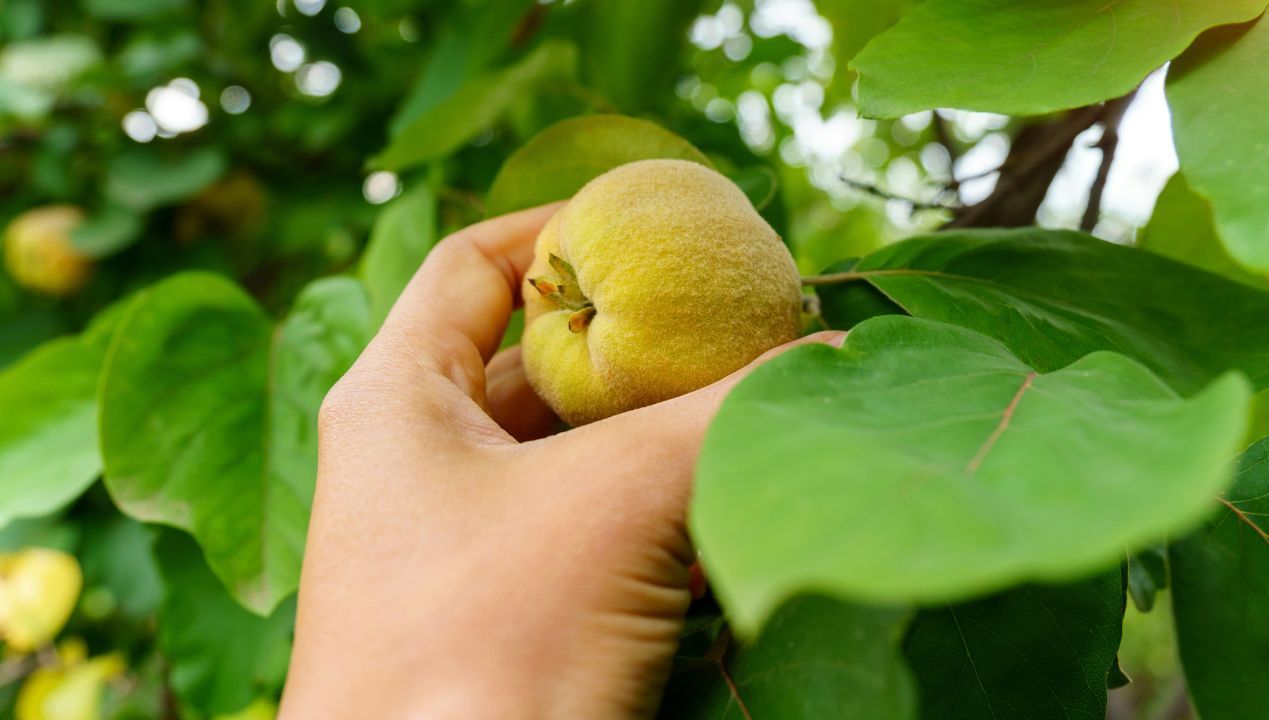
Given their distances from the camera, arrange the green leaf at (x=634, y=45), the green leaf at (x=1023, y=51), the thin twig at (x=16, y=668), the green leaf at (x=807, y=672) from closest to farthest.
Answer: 1. the green leaf at (x=807, y=672)
2. the green leaf at (x=1023, y=51)
3. the green leaf at (x=634, y=45)
4. the thin twig at (x=16, y=668)

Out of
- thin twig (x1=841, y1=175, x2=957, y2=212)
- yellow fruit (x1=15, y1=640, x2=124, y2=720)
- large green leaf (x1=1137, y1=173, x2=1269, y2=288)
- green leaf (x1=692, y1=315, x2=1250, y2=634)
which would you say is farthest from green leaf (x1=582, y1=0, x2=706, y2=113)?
yellow fruit (x1=15, y1=640, x2=124, y2=720)

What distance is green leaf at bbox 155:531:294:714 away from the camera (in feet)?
3.29

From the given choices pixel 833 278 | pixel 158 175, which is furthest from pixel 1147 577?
pixel 158 175

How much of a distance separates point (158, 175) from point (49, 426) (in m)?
0.63

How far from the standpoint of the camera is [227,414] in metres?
0.95

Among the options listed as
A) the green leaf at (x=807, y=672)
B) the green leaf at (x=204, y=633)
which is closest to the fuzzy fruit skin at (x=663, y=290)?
the green leaf at (x=807, y=672)

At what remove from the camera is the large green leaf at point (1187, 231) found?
0.86 metres

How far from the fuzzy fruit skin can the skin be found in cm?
8

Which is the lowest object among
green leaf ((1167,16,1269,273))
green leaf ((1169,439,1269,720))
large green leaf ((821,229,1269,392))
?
green leaf ((1169,439,1269,720))

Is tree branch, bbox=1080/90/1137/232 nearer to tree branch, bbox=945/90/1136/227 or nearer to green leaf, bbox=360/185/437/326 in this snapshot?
tree branch, bbox=945/90/1136/227

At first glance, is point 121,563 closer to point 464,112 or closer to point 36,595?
point 36,595

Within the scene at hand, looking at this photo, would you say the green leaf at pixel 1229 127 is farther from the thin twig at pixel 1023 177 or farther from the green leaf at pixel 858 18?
the green leaf at pixel 858 18

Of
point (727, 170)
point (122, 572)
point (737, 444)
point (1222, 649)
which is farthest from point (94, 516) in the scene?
point (1222, 649)

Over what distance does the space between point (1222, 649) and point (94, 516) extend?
1654mm
